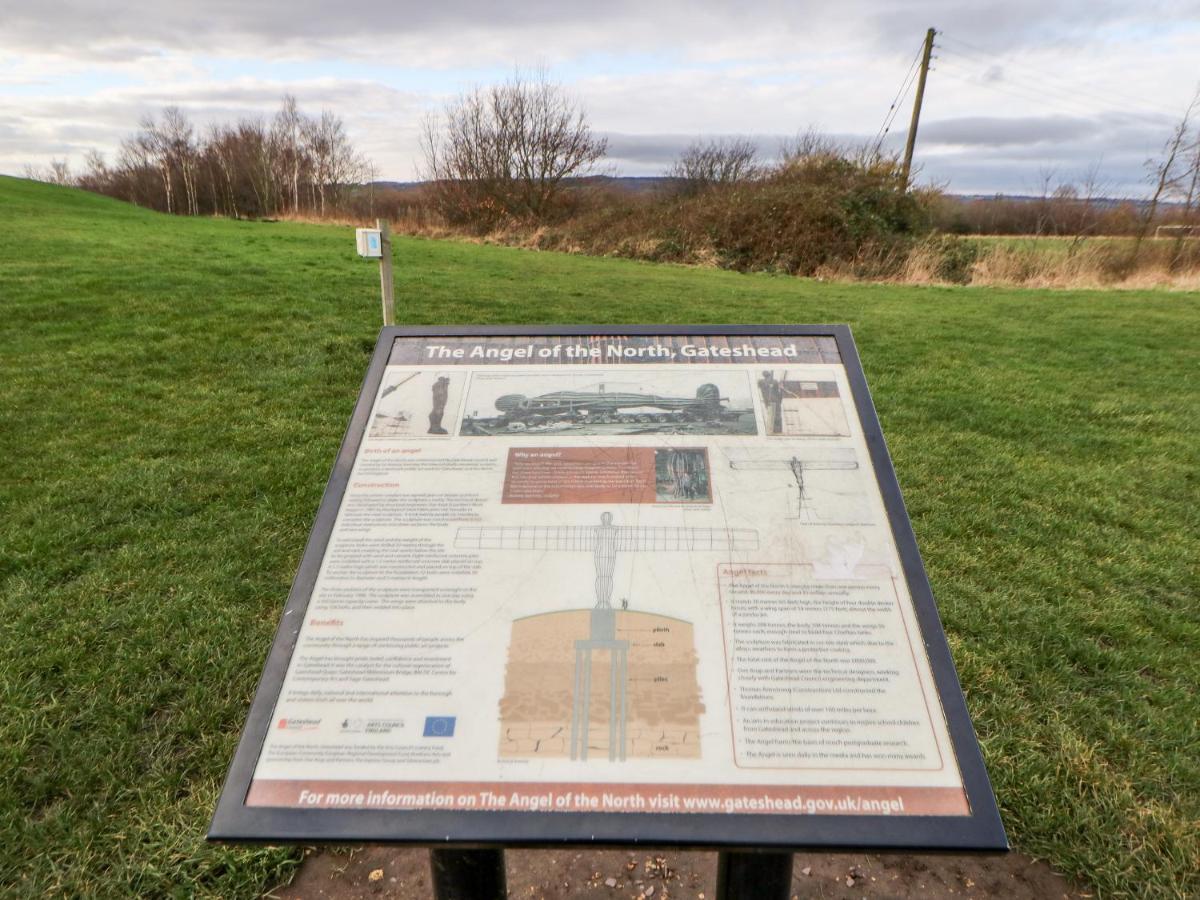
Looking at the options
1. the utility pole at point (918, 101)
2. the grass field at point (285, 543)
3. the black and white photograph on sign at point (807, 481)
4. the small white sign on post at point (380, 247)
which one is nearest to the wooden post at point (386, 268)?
the small white sign on post at point (380, 247)

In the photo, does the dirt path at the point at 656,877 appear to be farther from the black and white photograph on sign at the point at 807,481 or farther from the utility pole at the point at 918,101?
the utility pole at the point at 918,101

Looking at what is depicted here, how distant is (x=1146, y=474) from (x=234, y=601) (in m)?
5.82

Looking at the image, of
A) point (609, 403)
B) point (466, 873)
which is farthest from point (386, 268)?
point (466, 873)

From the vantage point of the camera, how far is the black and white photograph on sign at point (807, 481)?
→ 1.68 metres

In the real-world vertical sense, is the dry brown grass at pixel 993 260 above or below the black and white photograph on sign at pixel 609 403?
below

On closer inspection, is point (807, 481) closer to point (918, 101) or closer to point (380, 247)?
point (380, 247)

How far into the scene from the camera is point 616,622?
1507 mm

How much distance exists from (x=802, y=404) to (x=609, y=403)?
1.68 ft

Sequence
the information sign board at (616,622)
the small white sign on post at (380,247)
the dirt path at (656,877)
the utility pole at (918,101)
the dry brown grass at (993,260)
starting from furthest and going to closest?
the utility pole at (918,101) → the dry brown grass at (993,260) → the small white sign on post at (380,247) → the dirt path at (656,877) → the information sign board at (616,622)

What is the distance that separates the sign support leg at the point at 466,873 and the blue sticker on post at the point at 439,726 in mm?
306

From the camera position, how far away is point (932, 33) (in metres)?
20.6

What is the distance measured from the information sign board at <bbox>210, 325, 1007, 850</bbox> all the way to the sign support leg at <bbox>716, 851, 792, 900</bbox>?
0.29 metres

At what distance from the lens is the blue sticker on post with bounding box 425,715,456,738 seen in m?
1.37

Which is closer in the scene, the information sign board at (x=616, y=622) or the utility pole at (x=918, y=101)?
the information sign board at (x=616, y=622)
